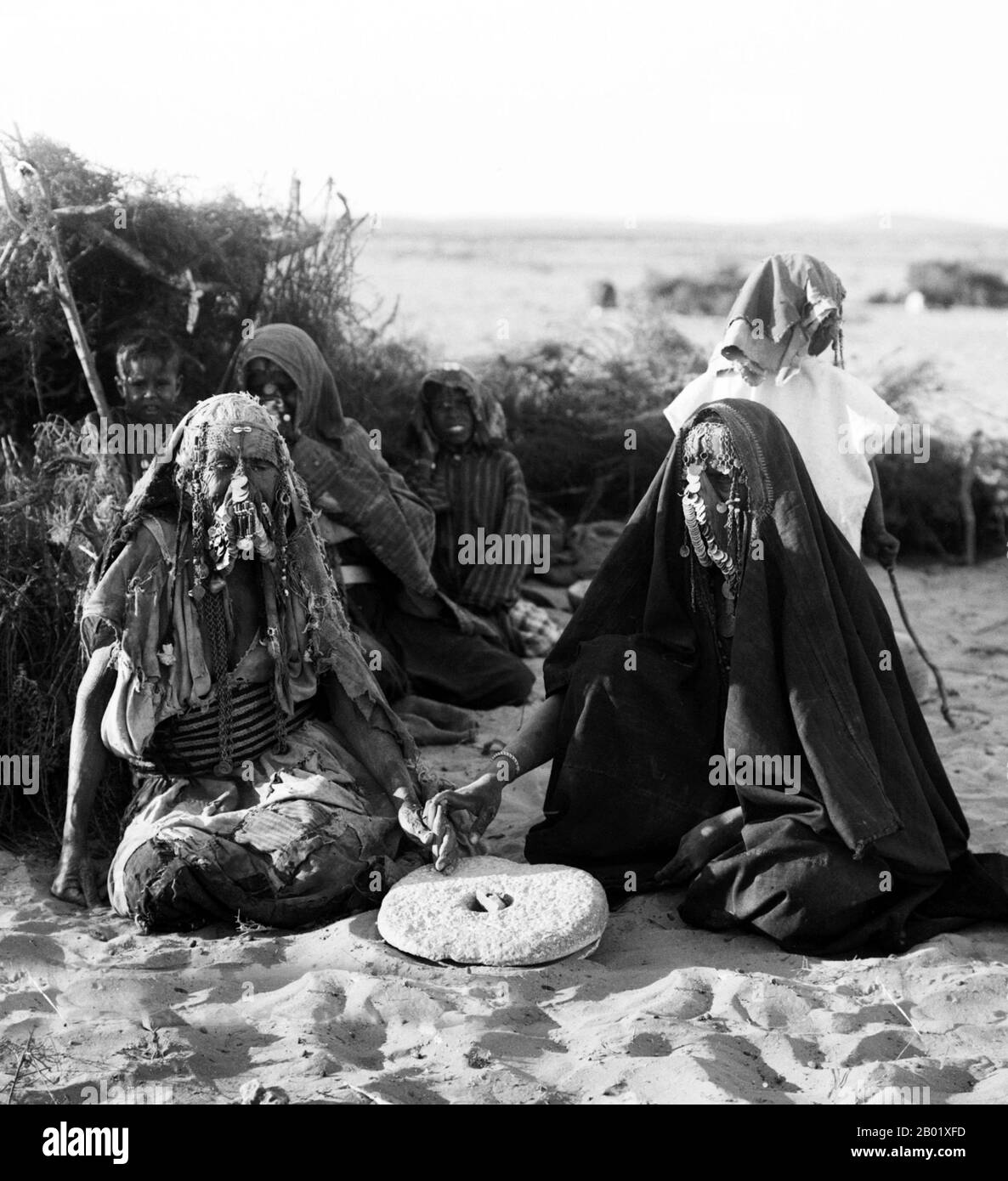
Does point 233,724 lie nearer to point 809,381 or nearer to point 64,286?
point 64,286

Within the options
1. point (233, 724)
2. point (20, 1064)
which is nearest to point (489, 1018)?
point (20, 1064)

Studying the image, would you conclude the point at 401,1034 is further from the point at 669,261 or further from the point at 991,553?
the point at 669,261

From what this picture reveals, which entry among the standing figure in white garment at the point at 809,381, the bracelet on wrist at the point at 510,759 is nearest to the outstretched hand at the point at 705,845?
the bracelet on wrist at the point at 510,759

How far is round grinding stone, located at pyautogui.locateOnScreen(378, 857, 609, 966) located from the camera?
13.1ft

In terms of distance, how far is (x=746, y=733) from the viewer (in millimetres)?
4297

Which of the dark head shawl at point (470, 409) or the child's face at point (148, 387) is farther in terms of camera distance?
the dark head shawl at point (470, 409)

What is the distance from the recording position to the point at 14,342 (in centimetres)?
697

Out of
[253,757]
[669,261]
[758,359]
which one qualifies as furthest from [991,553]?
[669,261]

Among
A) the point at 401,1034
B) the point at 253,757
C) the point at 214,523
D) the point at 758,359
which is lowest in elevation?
the point at 401,1034

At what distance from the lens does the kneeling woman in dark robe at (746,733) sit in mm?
4215

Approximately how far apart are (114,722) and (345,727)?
706 millimetres

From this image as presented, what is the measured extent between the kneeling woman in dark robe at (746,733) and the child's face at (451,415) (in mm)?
2918

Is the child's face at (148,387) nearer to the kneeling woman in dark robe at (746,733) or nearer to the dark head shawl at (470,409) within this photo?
the dark head shawl at (470,409)

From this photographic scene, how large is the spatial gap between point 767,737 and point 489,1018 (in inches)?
44.2
